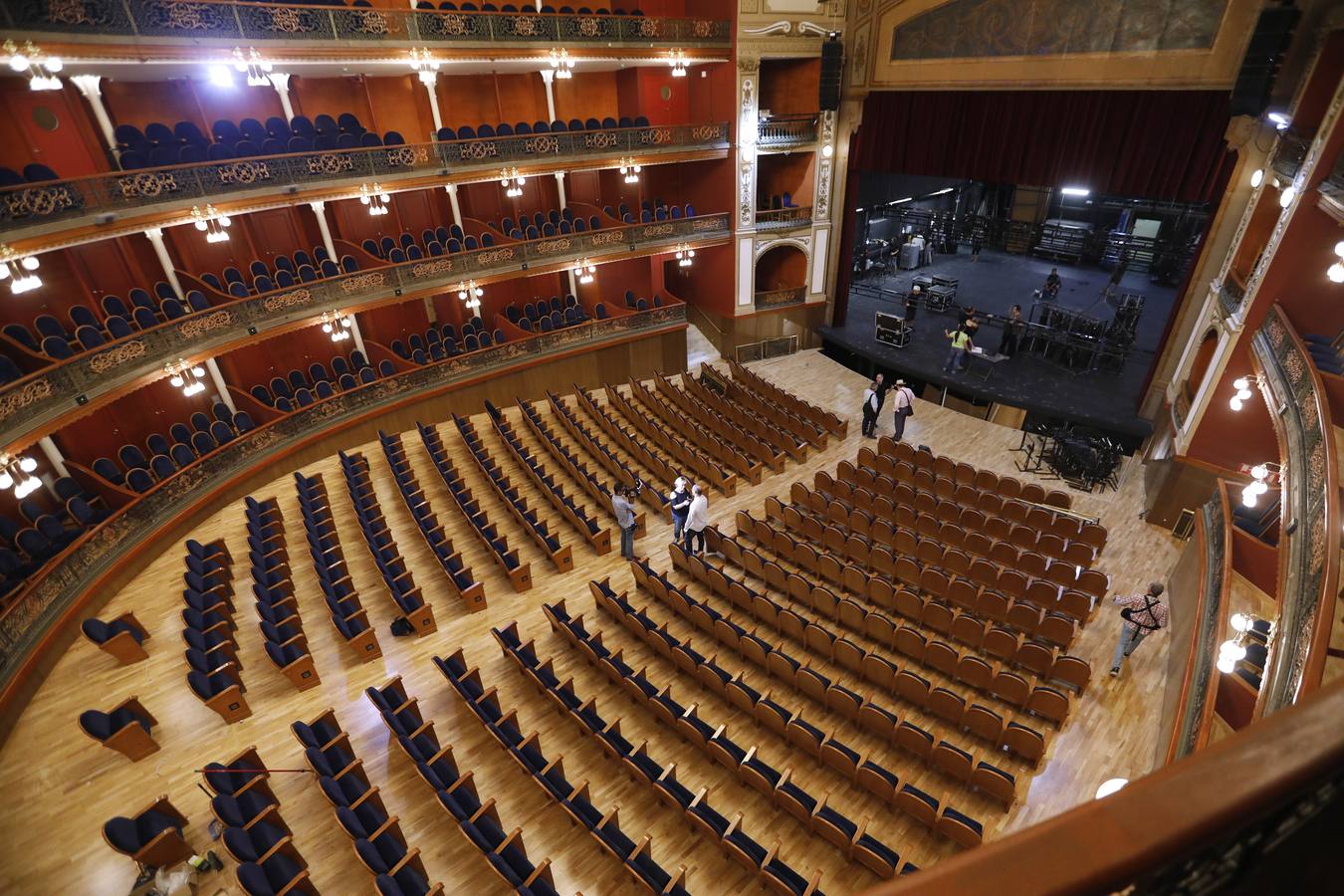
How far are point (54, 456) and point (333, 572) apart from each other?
4.68 m

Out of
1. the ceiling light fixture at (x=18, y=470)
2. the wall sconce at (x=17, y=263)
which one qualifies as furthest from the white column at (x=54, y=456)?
the wall sconce at (x=17, y=263)

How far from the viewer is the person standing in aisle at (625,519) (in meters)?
8.52

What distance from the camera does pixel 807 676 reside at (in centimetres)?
627

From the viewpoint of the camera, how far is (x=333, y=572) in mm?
8047

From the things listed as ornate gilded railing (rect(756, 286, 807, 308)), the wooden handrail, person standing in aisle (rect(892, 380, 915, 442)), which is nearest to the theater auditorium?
the wooden handrail

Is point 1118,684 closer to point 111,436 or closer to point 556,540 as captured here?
point 556,540

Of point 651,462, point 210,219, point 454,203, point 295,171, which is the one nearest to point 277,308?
point 210,219

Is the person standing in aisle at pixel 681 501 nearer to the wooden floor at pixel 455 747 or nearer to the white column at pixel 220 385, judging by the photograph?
the wooden floor at pixel 455 747

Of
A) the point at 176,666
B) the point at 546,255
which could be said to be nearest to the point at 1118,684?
the point at 176,666

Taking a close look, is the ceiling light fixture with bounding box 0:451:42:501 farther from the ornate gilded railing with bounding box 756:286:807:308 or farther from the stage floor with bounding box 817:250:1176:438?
the stage floor with bounding box 817:250:1176:438

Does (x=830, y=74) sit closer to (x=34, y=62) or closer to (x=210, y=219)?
(x=210, y=219)

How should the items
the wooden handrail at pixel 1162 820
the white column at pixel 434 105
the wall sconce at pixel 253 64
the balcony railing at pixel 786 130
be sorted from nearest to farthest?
the wooden handrail at pixel 1162 820
the wall sconce at pixel 253 64
the white column at pixel 434 105
the balcony railing at pixel 786 130

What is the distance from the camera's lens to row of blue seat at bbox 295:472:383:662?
7.19 metres

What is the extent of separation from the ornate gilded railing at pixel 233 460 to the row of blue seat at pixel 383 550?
1304mm
